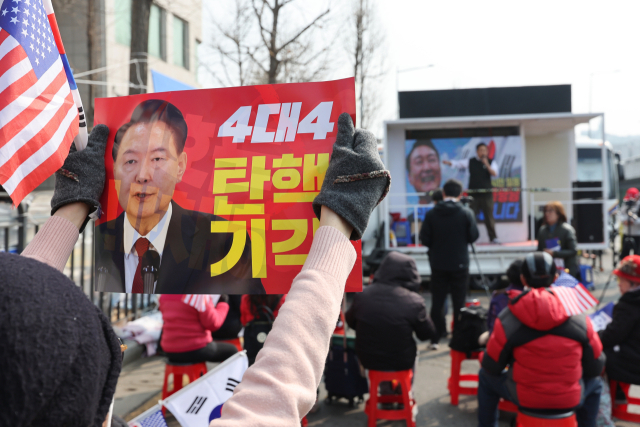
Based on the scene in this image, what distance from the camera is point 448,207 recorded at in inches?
249

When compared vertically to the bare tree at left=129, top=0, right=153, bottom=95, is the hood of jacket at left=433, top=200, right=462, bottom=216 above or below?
below

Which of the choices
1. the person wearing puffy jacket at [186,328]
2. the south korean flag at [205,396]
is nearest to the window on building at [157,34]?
the person wearing puffy jacket at [186,328]

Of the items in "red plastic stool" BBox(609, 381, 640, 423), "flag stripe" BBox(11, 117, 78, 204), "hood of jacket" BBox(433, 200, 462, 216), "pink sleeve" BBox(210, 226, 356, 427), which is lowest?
"red plastic stool" BBox(609, 381, 640, 423)

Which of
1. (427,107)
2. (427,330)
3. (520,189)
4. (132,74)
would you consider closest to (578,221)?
(520,189)

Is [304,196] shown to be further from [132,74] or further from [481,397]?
[132,74]

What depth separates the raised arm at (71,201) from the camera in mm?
1319

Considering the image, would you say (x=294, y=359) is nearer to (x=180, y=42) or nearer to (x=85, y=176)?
(x=85, y=176)

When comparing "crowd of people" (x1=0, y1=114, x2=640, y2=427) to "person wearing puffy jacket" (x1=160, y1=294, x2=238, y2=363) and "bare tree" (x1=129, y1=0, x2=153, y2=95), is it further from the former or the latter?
"bare tree" (x1=129, y1=0, x2=153, y2=95)

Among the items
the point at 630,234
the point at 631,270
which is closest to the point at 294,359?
the point at 631,270

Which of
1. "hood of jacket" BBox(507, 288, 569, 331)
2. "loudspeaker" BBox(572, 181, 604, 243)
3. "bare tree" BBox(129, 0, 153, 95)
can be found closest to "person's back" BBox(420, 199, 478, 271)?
"hood of jacket" BBox(507, 288, 569, 331)

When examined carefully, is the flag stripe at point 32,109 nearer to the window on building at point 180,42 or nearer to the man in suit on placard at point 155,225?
the man in suit on placard at point 155,225

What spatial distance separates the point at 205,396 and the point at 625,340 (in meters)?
3.09

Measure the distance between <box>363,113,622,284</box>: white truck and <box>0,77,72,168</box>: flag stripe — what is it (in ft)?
26.8

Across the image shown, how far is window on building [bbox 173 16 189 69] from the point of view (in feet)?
68.0
